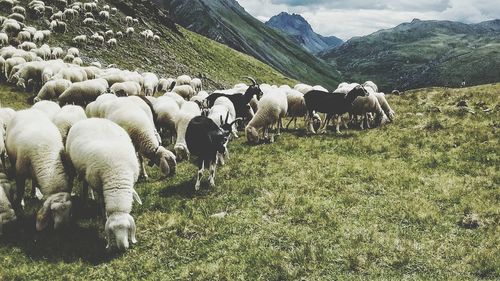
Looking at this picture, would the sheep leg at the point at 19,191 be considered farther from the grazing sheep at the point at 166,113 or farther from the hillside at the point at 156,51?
the hillside at the point at 156,51

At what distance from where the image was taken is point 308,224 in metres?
12.9

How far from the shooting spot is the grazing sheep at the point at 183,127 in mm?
19234

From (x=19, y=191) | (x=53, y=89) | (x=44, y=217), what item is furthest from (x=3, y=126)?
(x=53, y=89)

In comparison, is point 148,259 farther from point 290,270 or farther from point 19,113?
point 19,113

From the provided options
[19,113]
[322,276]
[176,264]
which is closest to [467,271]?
[322,276]

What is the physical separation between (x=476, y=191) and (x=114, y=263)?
38.0 ft

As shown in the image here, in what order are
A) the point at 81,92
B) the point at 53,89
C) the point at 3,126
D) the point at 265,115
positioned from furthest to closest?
the point at 53,89 → the point at 81,92 → the point at 265,115 → the point at 3,126

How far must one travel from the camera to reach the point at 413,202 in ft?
46.1

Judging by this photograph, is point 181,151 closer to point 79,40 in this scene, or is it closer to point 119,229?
point 119,229

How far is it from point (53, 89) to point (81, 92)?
2981mm

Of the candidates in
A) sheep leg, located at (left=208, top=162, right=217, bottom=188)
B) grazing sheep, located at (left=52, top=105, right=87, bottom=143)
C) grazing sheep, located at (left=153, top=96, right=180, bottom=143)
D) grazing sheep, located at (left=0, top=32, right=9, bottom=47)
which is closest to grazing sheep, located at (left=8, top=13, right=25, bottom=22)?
grazing sheep, located at (left=0, top=32, right=9, bottom=47)

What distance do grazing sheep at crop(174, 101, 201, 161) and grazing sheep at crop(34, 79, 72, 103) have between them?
1109 centimetres

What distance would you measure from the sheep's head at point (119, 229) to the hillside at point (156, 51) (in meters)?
43.5

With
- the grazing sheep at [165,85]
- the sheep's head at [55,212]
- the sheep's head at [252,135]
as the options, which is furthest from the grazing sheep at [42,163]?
the grazing sheep at [165,85]
